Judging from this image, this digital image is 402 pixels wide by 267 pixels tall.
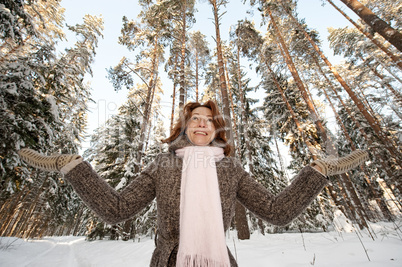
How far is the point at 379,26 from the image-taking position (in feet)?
17.4

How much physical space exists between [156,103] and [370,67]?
2013 centimetres

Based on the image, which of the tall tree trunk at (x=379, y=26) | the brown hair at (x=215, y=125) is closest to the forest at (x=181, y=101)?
Result: the tall tree trunk at (x=379, y=26)

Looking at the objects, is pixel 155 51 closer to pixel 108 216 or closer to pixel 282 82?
pixel 282 82

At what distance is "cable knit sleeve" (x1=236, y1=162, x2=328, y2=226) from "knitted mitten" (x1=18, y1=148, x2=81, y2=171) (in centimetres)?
163

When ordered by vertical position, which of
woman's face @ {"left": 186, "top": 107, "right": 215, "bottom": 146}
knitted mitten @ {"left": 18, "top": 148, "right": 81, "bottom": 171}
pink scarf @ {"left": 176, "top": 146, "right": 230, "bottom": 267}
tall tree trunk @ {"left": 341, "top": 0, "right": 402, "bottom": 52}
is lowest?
pink scarf @ {"left": 176, "top": 146, "right": 230, "bottom": 267}

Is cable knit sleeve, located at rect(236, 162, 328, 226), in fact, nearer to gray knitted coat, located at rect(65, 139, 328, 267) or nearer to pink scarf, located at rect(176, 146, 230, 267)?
gray knitted coat, located at rect(65, 139, 328, 267)

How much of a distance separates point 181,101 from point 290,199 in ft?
21.9

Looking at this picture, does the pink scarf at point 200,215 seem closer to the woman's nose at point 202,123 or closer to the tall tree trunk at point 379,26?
the woman's nose at point 202,123

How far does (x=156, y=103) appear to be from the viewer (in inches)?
742

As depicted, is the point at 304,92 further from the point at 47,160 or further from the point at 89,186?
the point at 47,160

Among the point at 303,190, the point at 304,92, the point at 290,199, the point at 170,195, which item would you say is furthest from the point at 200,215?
the point at 304,92

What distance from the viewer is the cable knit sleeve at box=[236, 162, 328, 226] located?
1.50 metres

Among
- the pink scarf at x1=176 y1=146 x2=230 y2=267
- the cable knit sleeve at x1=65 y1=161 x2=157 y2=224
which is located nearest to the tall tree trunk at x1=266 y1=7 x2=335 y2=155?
the pink scarf at x1=176 y1=146 x2=230 y2=267

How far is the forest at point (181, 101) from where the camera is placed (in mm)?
5359
